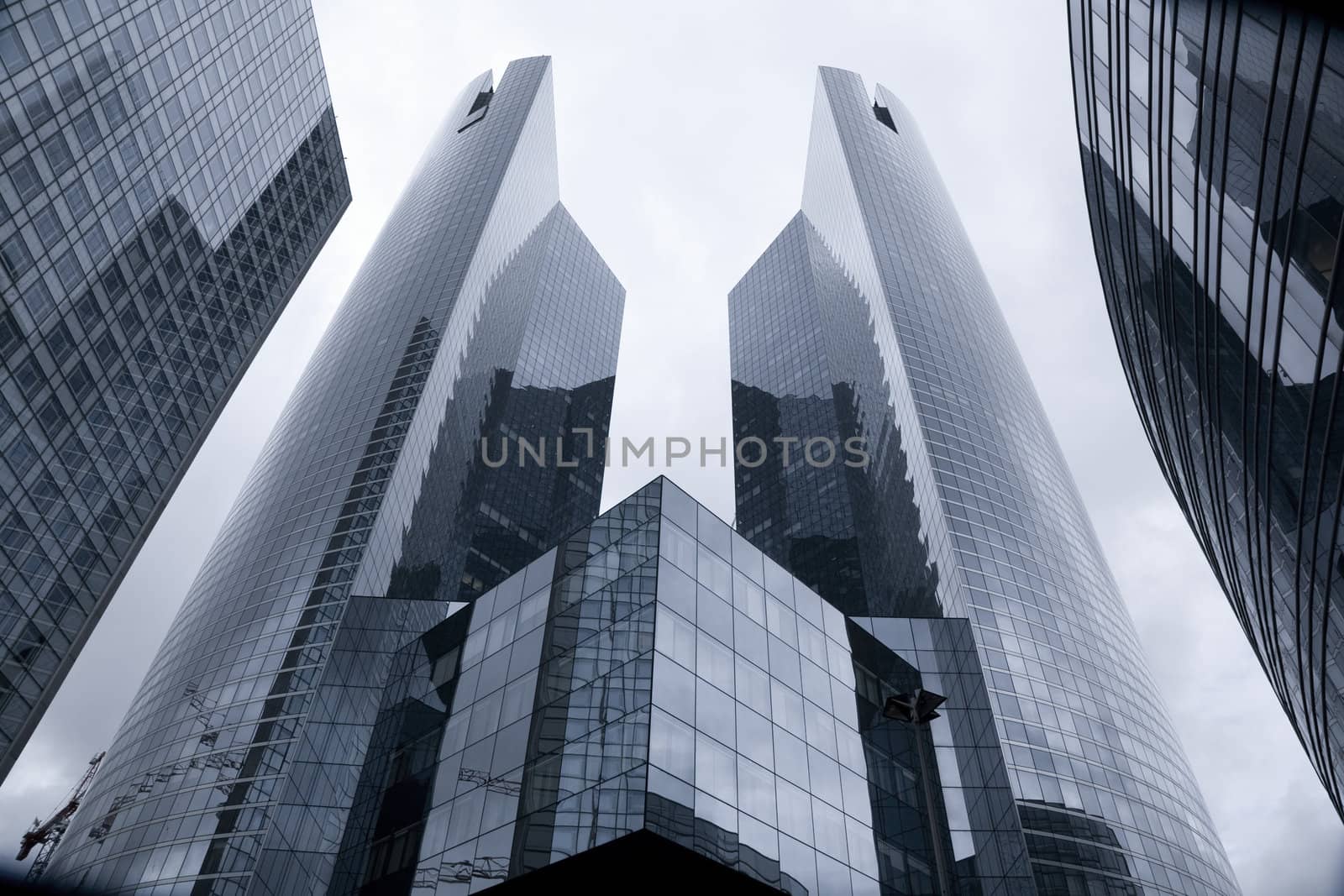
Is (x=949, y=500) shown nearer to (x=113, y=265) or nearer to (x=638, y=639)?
(x=638, y=639)

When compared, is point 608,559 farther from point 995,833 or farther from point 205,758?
point 205,758

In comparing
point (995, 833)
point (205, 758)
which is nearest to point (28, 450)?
point (205, 758)

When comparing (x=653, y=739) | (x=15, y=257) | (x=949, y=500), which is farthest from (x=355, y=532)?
(x=653, y=739)

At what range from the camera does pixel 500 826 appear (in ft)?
124

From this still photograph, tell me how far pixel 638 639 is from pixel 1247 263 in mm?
24937

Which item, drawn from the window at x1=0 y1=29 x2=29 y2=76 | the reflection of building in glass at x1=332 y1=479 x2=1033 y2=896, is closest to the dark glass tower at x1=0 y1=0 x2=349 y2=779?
the window at x1=0 y1=29 x2=29 y2=76

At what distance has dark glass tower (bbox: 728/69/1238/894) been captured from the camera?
230ft

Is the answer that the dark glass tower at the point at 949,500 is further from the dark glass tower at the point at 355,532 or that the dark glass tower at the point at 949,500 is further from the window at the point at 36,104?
the window at the point at 36,104

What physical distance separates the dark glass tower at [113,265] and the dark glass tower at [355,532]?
10388 mm

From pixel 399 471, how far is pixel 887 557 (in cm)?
5447

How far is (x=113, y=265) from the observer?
Result: 245 ft

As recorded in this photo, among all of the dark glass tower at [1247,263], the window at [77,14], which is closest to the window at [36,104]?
the window at [77,14]

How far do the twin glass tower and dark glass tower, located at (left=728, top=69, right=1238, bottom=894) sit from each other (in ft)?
1.63

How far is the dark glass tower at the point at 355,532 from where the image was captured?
65.6 metres
